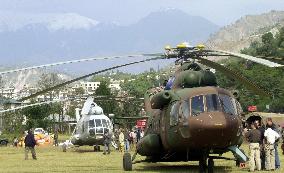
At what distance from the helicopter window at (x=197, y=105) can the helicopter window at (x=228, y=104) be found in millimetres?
597

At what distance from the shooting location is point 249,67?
13400 centimetres

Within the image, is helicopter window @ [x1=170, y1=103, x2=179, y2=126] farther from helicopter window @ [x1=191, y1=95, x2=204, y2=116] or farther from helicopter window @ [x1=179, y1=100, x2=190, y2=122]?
helicopter window @ [x1=191, y1=95, x2=204, y2=116]

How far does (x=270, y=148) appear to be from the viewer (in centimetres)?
2067

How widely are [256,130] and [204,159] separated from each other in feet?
11.0

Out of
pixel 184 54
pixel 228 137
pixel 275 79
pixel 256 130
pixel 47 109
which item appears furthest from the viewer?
pixel 275 79

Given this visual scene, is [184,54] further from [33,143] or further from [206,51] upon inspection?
[33,143]

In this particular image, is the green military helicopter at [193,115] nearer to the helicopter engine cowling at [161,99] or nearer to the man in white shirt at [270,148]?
the helicopter engine cowling at [161,99]

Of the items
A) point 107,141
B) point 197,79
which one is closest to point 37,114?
point 107,141

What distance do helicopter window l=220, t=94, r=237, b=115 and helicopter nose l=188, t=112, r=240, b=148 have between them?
26 cm

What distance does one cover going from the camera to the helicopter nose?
16469 mm

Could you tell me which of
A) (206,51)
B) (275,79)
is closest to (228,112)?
(206,51)

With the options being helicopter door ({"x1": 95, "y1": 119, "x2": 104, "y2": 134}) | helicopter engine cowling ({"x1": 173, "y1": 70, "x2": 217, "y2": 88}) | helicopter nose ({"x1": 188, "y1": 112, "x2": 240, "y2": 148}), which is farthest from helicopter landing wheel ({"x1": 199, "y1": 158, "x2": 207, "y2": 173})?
helicopter door ({"x1": 95, "y1": 119, "x2": 104, "y2": 134})

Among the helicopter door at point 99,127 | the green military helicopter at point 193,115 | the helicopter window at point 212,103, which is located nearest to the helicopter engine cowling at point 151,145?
the green military helicopter at point 193,115

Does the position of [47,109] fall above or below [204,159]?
below
